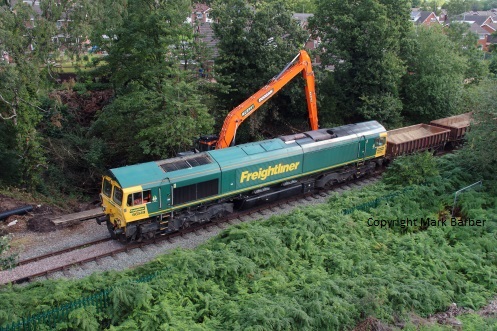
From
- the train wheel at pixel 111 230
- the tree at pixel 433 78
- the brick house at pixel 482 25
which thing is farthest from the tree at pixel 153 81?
the brick house at pixel 482 25

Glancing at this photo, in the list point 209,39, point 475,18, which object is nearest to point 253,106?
point 209,39

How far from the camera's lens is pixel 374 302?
13.1 metres

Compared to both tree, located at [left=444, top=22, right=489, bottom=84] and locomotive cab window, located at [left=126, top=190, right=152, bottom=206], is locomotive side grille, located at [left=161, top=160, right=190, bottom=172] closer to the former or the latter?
locomotive cab window, located at [left=126, top=190, right=152, bottom=206]

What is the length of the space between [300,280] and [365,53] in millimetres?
22127

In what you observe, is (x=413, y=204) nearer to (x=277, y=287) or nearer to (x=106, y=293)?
(x=277, y=287)

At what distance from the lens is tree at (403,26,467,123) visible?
114 feet

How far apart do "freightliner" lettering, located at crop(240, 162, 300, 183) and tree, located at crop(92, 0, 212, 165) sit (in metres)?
5.25

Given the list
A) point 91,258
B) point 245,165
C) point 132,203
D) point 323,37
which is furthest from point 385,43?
point 91,258

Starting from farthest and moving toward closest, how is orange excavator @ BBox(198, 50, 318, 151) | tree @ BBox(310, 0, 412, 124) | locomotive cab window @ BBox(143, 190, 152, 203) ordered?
tree @ BBox(310, 0, 412, 124) < orange excavator @ BBox(198, 50, 318, 151) < locomotive cab window @ BBox(143, 190, 152, 203)

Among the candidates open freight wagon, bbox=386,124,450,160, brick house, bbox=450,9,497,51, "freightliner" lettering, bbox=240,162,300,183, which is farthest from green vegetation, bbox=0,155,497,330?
brick house, bbox=450,9,497,51

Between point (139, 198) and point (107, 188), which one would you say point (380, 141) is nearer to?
point (139, 198)

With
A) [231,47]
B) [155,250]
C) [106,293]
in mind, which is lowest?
[155,250]

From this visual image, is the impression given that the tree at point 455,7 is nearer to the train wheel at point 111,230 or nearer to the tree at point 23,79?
the tree at point 23,79

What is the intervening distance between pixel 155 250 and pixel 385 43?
22157mm
